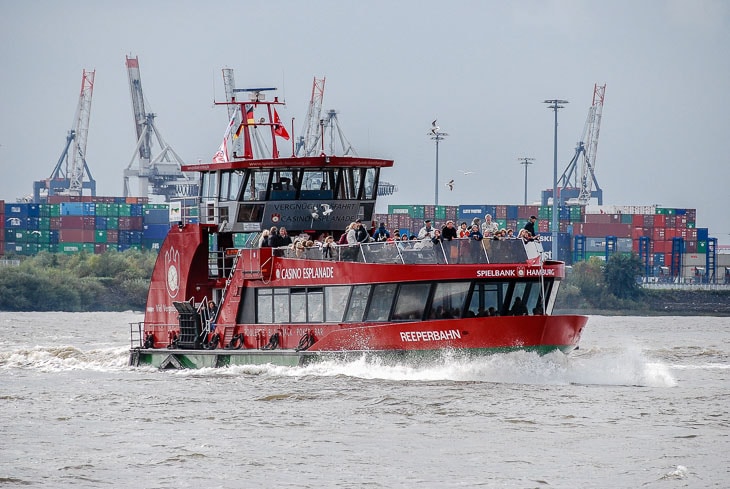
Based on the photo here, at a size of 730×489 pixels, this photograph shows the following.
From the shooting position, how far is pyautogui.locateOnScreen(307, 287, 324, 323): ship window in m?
32.3

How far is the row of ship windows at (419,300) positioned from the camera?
3022 cm

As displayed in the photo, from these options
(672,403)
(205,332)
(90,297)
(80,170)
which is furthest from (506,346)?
(80,170)

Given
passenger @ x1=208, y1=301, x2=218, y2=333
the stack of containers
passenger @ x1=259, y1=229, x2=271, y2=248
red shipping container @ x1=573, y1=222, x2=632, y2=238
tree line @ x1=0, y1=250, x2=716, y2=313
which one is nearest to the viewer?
passenger @ x1=259, y1=229, x2=271, y2=248

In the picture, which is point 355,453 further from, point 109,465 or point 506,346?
point 506,346

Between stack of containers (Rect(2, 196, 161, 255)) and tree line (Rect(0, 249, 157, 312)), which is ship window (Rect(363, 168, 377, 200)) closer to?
tree line (Rect(0, 249, 157, 312))

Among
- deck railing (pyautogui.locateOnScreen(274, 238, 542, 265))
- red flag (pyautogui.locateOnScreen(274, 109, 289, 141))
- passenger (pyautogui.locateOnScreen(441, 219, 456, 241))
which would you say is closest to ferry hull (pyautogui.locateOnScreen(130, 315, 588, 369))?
Answer: deck railing (pyautogui.locateOnScreen(274, 238, 542, 265))

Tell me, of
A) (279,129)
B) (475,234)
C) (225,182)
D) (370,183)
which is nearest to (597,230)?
(279,129)

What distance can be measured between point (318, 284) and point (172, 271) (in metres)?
6.12

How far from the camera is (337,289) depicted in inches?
1254

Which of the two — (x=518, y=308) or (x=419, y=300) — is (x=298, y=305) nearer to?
(x=419, y=300)

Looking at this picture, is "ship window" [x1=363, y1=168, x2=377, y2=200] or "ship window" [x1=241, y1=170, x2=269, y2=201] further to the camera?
"ship window" [x1=363, y1=168, x2=377, y2=200]

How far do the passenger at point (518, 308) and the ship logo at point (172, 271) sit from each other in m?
9.97

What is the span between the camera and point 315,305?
3253 centimetres

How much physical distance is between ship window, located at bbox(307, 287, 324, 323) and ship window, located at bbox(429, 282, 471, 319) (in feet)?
9.94
